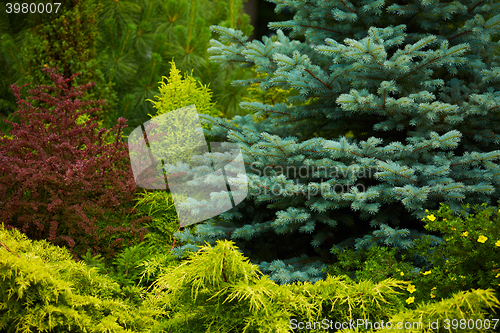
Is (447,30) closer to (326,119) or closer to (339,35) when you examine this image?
(339,35)

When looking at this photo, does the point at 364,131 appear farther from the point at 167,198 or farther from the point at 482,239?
the point at 167,198

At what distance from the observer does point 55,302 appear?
1667 mm

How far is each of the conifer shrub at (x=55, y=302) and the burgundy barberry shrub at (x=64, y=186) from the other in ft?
1.96

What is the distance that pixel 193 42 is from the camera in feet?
16.3

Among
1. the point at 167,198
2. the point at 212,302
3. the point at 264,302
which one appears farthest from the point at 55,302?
the point at 167,198

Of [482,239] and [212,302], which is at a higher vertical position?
[482,239]

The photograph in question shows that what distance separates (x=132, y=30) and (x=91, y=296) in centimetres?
386

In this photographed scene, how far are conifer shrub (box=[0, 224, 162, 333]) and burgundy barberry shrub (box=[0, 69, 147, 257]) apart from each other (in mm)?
596

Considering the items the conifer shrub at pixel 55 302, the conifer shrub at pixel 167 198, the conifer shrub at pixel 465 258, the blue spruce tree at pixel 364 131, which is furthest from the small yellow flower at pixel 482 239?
the conifer shrub at pixel 167 198

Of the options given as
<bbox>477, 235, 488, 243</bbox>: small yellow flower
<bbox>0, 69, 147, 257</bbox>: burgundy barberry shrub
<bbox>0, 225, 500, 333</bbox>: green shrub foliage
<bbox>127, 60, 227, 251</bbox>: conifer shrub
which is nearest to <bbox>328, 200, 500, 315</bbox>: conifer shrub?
<bbox>477, 235, 488, 243</bbox>: small yellow flower

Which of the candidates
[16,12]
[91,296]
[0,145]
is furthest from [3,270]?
[16,12]

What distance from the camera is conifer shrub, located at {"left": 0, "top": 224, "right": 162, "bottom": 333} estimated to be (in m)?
1.59

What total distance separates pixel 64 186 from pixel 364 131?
2217 mm

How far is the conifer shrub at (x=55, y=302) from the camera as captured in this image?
1589 mm
